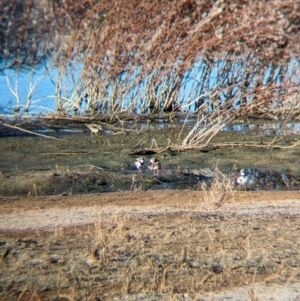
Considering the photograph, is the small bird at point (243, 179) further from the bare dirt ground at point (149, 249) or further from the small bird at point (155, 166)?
the bare dirt ground at point (149, 249)

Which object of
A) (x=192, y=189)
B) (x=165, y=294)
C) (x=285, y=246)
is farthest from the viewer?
(x=192, y=189)

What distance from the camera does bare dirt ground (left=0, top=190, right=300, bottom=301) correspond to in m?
5.94

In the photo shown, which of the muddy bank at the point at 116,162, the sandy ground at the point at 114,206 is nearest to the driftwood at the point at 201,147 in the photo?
the muddy bank at the point at 116,162

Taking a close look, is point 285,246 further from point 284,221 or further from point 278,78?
point 278,78

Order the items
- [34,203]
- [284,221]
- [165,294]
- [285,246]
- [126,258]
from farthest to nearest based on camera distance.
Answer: [34,203]
[284,221]
[285,246]
[126,258]
[165,294]

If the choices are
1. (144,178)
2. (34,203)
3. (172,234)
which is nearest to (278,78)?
(144,178)

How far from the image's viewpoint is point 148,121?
18.7 metres

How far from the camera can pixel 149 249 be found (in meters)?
7.12

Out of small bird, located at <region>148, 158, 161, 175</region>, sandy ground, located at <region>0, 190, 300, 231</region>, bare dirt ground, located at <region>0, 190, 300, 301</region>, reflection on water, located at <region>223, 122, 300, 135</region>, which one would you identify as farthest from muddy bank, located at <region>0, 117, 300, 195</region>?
bare dirt ground, located at <region>0, 190, 300, 301</region>

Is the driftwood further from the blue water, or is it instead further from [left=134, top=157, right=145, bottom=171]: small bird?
the blue water

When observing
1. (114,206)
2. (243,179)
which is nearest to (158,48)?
(243,179)

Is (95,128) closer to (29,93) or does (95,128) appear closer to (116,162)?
(116,162)

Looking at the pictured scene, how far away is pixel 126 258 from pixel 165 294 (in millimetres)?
1058

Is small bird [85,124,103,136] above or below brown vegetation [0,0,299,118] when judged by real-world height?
below
